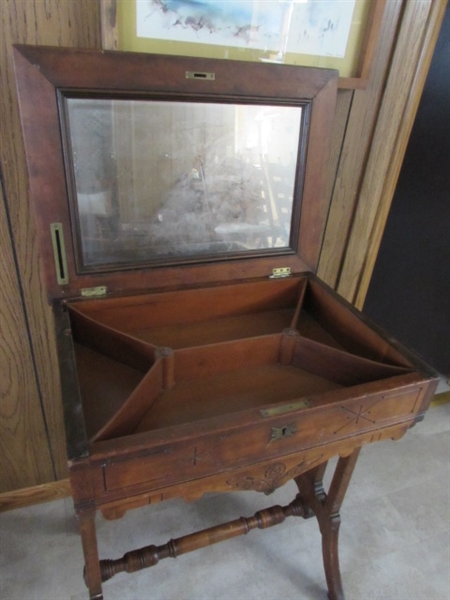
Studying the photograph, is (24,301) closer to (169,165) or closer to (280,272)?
(169,165)

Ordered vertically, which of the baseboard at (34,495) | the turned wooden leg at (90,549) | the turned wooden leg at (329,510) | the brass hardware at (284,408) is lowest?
the baseboard at (34,495)

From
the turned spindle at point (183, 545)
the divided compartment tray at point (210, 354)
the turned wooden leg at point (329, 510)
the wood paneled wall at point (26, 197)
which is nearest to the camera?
the divided compartment tray at point (210, 354)

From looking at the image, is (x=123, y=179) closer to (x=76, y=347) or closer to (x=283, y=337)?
(x=76, y=347)

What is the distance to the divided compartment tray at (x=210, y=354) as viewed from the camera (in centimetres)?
82

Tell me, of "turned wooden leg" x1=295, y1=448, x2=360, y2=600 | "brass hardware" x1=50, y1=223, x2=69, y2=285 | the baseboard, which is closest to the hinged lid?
"brass hardware" x1=50, y1=223, x2=69, y2=285

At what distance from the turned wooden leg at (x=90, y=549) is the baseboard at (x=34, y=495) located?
0.66m

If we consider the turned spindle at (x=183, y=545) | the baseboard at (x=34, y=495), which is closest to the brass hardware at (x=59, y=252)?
the turned spindle at (x=183, y=545)

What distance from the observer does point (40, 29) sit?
0.92 metres

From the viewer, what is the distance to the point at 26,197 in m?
1.06

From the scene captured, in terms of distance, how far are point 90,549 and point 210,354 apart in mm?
445

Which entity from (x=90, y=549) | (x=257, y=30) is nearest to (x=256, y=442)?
(x=90, y=549)

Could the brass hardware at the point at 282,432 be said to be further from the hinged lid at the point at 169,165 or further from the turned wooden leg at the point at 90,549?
the hinged lid at the point at 169,165

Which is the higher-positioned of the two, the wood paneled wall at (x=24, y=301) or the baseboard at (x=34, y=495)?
the wood paneled wall at (x=24, y=301)

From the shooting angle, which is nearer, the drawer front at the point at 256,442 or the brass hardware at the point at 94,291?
the drawer front at the point at 256,442
